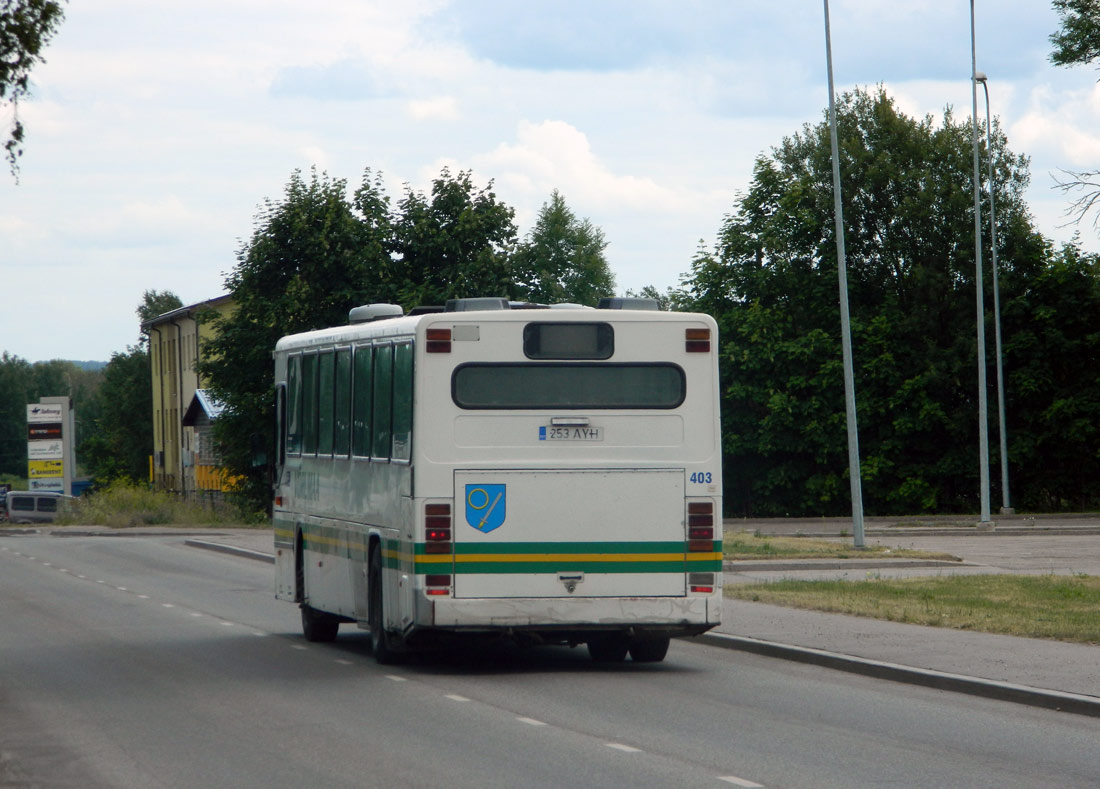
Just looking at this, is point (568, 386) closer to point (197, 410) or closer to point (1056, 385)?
point (1056, 385)

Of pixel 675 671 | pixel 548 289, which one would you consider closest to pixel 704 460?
pixel 675 671

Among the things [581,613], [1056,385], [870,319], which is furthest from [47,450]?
[581,613]

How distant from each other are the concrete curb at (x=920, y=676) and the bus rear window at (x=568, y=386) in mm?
2615

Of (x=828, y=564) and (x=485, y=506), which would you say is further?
(x=828, y=564)

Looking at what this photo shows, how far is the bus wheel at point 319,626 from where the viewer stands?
654 inches

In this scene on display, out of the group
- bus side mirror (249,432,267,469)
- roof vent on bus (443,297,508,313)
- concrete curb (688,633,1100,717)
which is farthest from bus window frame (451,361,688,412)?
bus side mirror (249,432,267,469)

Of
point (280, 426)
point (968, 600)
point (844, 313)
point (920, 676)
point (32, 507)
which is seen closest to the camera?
point (920, 676)

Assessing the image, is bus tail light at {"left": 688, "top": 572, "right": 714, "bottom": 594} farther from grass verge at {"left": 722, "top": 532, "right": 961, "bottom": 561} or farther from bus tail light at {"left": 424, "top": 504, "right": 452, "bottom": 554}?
grass verge at {"left": 722, "top": 532, "right": 961, "bottom": 561}

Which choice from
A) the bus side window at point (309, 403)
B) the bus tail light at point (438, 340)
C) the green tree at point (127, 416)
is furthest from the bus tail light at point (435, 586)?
the green tree at point (127, 416)

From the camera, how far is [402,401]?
13523 mm

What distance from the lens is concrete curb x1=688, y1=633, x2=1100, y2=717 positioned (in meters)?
11.1

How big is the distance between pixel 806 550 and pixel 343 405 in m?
15.2

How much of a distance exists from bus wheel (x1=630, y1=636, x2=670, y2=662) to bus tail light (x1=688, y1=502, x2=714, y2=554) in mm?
1202

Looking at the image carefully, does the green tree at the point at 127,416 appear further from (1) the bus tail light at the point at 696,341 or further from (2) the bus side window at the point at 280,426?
(1) the bus tail light at the point at 696,341
